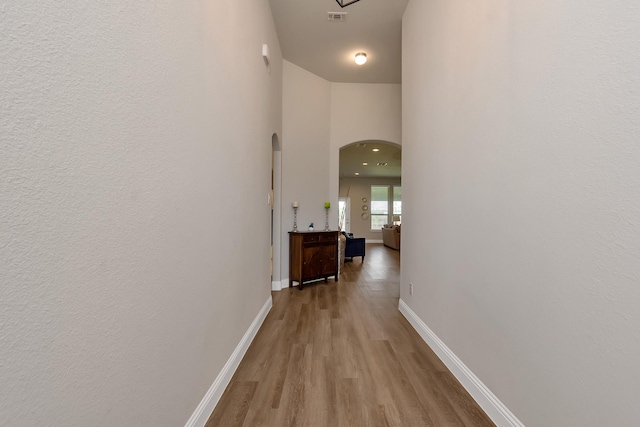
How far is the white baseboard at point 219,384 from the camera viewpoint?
1420mm

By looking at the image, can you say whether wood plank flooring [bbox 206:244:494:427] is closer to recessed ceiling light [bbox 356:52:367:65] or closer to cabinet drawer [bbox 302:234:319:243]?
cabinet drawer [bbox 302:234:319:243]

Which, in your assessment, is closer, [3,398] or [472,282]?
[3,398]

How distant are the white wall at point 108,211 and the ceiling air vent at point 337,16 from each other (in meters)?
2.23

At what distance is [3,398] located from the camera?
0.54m

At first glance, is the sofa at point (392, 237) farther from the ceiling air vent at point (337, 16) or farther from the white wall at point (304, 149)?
the ceiling air vent at point (337, 16)

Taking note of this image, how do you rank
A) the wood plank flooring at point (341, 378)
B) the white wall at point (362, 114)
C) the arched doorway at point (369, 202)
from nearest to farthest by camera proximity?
1. the wood plank flooring at point (341, 378)
2. the white wall at point (362, 114)
3. the arched doorway at point (369, 202)

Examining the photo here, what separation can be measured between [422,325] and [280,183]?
2.74m

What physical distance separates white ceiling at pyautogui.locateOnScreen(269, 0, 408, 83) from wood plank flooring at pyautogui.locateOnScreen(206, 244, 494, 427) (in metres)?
3.44

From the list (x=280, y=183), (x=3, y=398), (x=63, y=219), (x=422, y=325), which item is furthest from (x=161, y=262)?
(x=280, y=183)

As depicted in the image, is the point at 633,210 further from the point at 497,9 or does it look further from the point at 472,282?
the point at 497,9

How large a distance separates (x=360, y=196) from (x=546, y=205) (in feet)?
38.8

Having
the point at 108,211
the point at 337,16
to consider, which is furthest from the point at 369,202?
the point at 108,211

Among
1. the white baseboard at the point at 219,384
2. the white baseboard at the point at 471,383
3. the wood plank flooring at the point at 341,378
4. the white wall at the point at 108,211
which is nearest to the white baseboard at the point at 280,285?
the wood plank flooring at the point at 341,378

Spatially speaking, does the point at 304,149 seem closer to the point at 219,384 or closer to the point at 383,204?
the point at 219,384
